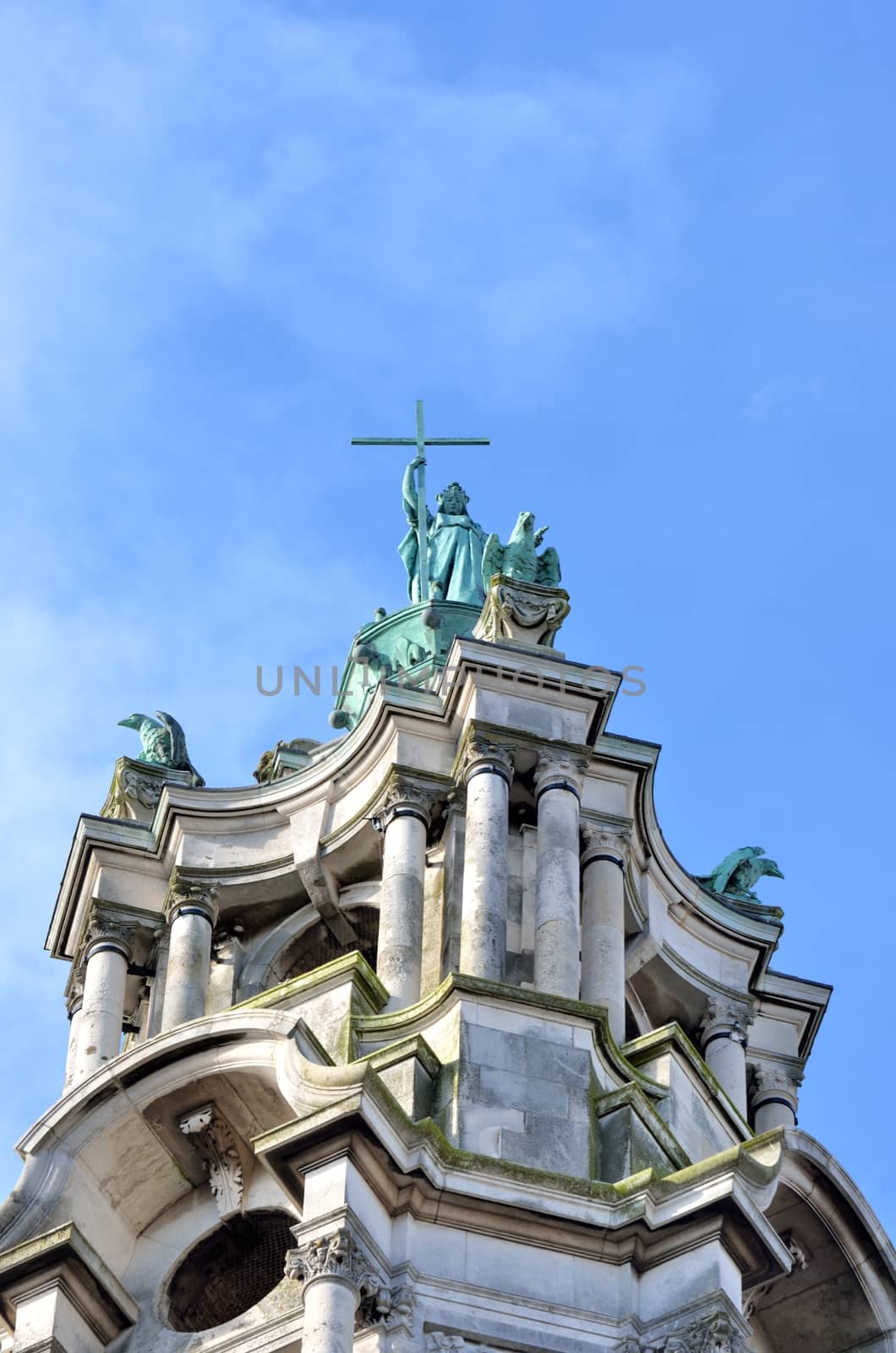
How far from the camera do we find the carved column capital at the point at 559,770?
125 ft

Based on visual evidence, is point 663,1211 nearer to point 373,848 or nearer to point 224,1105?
point 224,1105

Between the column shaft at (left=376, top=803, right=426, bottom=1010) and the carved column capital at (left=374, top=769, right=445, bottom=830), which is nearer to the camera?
the column shaft at (left=376, top=803, right=426, bottom=1010)

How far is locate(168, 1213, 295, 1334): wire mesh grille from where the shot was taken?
33469 mm

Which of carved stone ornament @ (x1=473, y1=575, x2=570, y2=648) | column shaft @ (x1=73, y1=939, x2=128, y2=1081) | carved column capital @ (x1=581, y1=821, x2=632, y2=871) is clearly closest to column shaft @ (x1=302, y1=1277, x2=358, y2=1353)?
column shaft @ (x1=73, y1=939, x2=128, y2=1081)

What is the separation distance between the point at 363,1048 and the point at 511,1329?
376cm

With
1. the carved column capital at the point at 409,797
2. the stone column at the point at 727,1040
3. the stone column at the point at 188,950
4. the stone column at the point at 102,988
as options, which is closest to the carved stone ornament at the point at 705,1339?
the carved column capital at the point at 409,797

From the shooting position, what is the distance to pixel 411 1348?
3070cm

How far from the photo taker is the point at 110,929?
40.7m

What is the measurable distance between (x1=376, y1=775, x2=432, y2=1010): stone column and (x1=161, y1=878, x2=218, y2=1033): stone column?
200 cm

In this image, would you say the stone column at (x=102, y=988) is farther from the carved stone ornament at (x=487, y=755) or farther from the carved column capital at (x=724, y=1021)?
the carved column capital at (x=724, y=1021)

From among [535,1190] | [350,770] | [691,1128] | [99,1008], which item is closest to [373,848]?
[350,770]

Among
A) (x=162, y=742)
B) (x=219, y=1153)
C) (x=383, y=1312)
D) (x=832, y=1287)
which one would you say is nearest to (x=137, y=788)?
(x=162, y=742)

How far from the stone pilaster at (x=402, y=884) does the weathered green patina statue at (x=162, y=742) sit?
481cm

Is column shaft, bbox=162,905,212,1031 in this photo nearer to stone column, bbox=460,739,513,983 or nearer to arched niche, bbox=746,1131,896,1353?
stone column, bbox=460,739,513,983
